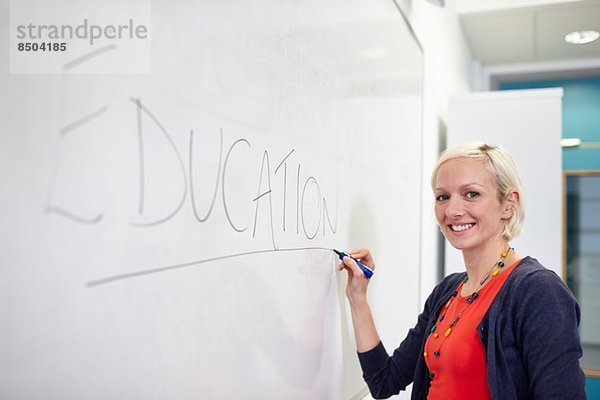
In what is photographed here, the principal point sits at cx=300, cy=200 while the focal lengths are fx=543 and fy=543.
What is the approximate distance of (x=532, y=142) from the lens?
2080mm

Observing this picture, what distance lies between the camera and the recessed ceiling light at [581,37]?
8.30 feet

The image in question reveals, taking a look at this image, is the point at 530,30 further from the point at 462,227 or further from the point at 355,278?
the point at 355,278

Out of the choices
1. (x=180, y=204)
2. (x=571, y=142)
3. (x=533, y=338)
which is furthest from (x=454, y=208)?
(x=571, y=142)

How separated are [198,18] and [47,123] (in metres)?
0.22

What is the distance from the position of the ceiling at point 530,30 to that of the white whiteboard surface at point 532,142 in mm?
416

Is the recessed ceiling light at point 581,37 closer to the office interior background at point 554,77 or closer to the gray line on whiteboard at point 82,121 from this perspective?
the office interior background at point 554,77

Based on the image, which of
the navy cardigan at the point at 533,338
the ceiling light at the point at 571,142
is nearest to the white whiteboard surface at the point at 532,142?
the ceiling light at the point at 571,142

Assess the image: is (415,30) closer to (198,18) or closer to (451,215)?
(451,215)

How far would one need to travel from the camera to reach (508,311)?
813 millimetres

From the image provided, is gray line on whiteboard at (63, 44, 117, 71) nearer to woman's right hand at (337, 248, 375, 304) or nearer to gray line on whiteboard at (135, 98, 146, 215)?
gray line on whiteboard at (135, 98, 146, 215)

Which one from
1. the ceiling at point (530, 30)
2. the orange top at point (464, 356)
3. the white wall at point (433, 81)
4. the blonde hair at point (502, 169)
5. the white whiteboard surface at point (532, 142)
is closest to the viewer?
the orange top at point (464, 356)

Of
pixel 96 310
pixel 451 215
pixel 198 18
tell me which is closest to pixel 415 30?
pixel 451 215

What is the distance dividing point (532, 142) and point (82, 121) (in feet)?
6.45

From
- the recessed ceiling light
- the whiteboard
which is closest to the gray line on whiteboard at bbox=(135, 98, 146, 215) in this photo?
the whiteboard
